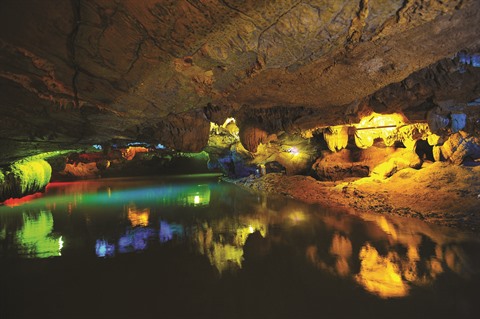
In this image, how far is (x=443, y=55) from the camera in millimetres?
4629

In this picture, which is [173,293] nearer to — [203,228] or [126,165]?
[203,228]

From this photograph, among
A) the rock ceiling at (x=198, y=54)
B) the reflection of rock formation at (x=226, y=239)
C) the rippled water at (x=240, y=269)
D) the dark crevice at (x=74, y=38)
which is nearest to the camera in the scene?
the dark crevice at (x=74, y=38)

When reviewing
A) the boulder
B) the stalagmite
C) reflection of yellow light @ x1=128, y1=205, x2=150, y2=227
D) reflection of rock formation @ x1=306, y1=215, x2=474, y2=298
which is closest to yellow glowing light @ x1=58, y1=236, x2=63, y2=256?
reflection of yellow light @ x1=128, y1=205, x2=150, y2=227

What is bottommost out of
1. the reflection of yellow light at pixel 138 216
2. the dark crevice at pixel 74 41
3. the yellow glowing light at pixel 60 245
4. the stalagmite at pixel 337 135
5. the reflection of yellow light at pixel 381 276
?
the reflection of yellow light at pixel 381 276

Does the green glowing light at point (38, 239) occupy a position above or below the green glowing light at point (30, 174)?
below

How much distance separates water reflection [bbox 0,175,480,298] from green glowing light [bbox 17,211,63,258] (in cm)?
2

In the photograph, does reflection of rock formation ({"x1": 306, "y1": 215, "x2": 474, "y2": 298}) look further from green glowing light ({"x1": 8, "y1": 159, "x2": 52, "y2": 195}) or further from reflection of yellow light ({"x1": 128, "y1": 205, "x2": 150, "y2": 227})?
green glowing light ({"x1": 8, "y1": 159, "x2": 52, "y2": 195})

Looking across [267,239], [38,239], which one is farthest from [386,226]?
[38,239]

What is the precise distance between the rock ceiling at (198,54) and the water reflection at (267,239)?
235 centimetres

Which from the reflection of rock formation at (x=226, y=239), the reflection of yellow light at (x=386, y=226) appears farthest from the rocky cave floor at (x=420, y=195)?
the reflection of rock formation at (x=226, y=239)

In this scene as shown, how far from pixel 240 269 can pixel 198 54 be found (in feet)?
9.71

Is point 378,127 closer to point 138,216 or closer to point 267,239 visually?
point 267,239

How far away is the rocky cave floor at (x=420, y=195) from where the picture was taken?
6.66 meters

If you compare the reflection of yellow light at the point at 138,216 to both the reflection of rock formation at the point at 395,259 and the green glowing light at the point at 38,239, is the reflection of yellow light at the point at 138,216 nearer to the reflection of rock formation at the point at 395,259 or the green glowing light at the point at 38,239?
the green glowing light at the point at 38,239
